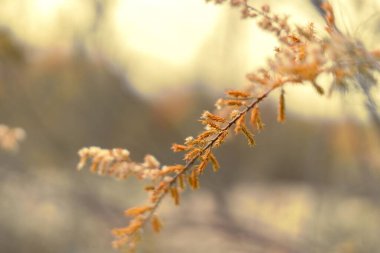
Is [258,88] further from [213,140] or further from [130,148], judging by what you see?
[130,148]

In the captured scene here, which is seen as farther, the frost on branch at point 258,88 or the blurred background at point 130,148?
the blurred background at point 130,148

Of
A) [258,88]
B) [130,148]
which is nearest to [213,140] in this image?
[258,88]

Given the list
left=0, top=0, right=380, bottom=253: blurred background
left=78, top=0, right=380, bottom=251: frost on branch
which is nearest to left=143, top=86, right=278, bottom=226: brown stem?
left=78, top=0, right=380, bottom=251: frost on branch

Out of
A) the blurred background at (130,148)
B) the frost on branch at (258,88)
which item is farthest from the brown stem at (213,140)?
the blurred background at (130,148)

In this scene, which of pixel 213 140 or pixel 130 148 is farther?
pixel 130 148

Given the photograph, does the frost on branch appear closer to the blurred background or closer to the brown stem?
the brown stem

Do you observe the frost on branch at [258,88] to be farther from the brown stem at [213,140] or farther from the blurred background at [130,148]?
the blurred background at [130,148]

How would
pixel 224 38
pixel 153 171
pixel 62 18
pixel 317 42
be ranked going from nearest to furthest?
pixel 317 42
pixel 153 171
pixel 62 18
pixel 224 38

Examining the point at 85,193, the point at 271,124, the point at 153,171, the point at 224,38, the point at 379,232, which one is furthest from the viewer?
the point at 271,124

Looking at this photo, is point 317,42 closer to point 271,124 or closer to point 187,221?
point 187,221

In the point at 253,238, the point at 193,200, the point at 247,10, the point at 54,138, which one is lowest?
the point at 247,10

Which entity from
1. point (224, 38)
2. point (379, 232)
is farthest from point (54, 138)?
point (379, 232)
